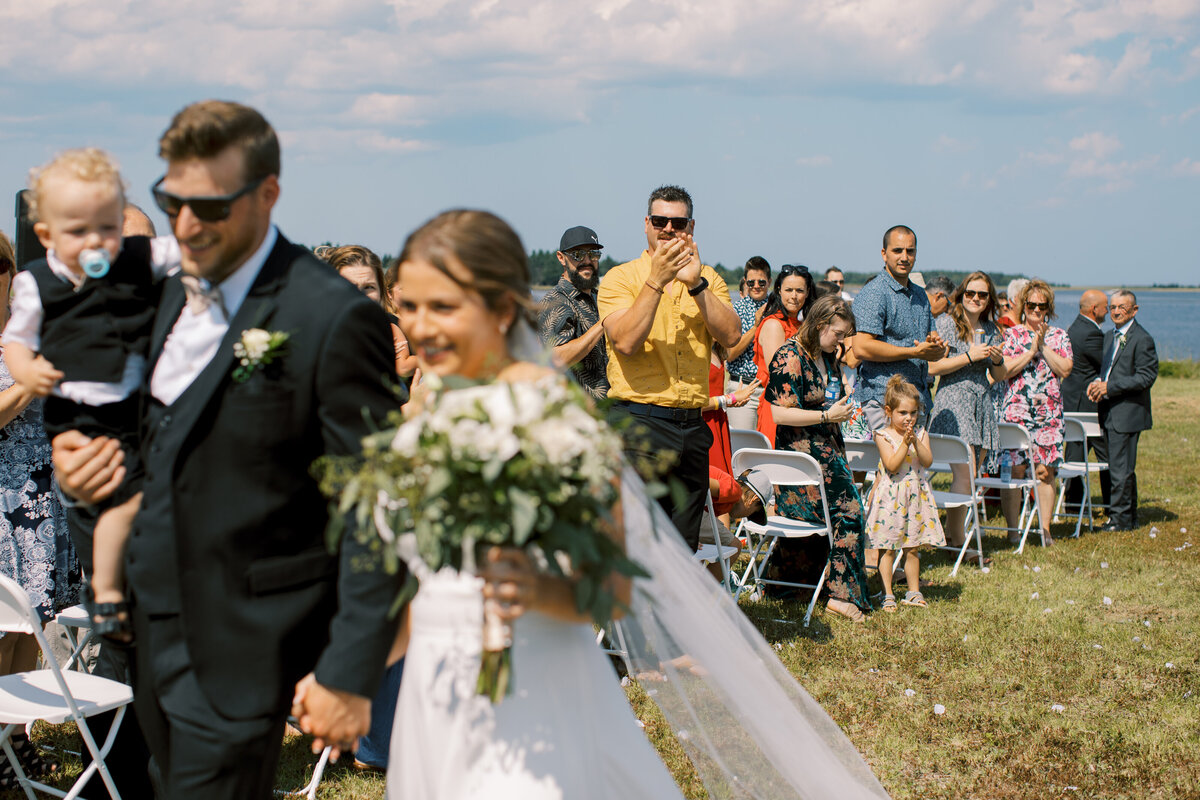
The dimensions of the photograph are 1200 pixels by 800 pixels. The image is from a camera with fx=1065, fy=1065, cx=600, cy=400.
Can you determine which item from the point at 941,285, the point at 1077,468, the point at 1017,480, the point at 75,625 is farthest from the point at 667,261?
the point at 1077,468

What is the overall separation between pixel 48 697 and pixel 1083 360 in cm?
1078

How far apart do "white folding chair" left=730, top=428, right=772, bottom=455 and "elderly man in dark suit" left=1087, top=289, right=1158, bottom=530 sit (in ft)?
16.8

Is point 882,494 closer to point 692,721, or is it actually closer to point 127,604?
point 692,721

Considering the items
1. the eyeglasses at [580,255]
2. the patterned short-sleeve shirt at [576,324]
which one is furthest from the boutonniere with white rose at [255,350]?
the eyeglasses at [580,255]

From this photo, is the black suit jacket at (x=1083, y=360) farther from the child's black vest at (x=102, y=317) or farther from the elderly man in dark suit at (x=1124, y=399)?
the child's black vest at (x=102, y=317)

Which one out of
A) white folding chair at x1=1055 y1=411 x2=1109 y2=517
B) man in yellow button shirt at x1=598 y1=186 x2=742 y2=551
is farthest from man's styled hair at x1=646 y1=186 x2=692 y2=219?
white folding chair at x1=1055 y1=411 x2=1109 y2=517

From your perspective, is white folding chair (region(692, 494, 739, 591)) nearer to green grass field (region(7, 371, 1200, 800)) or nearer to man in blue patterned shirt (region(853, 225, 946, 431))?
green grass field (region(7, 371, 1200, 800))

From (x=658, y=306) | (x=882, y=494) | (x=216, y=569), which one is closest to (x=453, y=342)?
(x=216, y=569)

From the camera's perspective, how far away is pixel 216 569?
2457 millimetres

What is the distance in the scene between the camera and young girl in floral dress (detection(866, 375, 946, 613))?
25.3ft

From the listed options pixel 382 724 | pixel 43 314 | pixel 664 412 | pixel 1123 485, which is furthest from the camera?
pixel 1123 485

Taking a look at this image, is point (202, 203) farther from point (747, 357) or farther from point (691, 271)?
point (747, 357)

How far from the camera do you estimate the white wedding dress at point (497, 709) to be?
2.52m

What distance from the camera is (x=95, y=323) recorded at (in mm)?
2717
